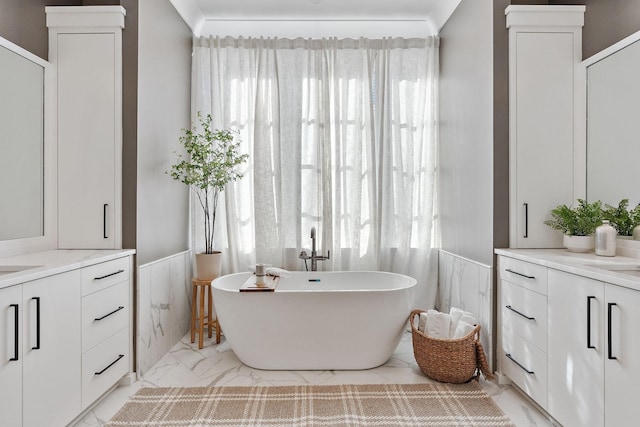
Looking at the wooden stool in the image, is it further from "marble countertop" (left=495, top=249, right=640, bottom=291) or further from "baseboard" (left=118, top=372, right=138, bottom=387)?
"marble countertop" (left=495, top=249, right=640, bottom=291)

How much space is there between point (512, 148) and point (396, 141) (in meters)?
1.18

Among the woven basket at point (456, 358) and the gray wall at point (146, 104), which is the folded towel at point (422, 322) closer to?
the woven basket at point (456, 358)

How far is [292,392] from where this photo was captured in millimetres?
2469

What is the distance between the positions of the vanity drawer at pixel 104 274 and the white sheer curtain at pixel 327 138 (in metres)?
1.15

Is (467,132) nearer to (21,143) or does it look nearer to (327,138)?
(327,138)

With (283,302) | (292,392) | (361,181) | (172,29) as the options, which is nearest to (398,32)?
(361,181)

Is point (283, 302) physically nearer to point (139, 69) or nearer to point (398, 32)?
point (139, 69)

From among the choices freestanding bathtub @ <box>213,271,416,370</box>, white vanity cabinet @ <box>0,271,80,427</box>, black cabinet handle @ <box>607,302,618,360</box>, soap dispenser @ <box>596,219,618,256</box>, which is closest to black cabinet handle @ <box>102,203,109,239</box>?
white vanity cabinet @ <box>0,271,80,427</box>

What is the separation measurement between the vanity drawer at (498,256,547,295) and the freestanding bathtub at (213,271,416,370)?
2.04 ft

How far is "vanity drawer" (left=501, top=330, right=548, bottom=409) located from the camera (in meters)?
2.13

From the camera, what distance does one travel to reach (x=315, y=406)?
90.7 inches

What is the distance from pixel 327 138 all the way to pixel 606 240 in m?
2.20

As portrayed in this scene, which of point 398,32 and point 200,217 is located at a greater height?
point 398,32

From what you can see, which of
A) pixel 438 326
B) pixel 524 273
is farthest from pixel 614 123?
pixel 438 326
